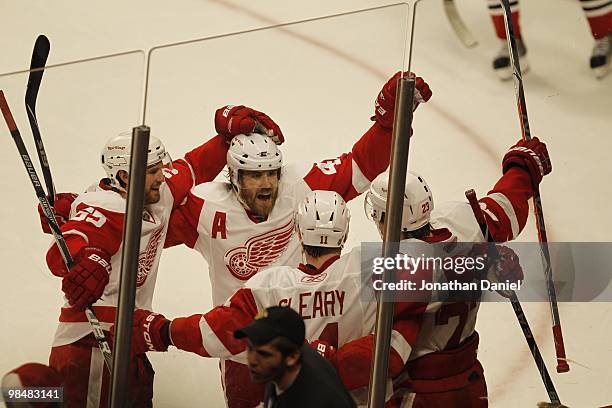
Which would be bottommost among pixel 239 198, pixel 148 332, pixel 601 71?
pixel 148 332

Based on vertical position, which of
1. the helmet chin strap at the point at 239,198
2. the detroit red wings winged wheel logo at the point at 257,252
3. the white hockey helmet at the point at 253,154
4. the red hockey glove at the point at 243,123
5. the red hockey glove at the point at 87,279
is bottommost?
the red hockey glove at the point at 87,279

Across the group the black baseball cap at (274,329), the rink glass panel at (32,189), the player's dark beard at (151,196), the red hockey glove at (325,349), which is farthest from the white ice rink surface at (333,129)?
the black baseball cap at (274,329)

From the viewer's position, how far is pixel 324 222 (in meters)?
2.41

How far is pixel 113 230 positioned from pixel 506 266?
891 millimetres

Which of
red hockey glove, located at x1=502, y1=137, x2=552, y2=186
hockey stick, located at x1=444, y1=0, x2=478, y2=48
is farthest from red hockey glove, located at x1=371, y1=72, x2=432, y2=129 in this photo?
red hockey glove, located at x1=502, y1=137, x2=552, y2=186

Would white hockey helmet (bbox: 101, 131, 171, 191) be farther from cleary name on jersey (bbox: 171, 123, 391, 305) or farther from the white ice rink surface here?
cleary name on jersey (bbox: 171, 123, 391, 305)

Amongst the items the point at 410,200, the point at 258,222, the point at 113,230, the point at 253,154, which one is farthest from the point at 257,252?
the point at 410,200

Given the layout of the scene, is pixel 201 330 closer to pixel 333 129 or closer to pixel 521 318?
pixel 333 129

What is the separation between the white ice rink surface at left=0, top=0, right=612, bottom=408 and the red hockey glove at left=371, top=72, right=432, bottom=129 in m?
0.03

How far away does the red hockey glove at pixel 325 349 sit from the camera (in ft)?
7.52

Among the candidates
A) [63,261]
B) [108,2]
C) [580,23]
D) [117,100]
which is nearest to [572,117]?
[580,23]

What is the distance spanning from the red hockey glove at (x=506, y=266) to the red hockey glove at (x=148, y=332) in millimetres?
728

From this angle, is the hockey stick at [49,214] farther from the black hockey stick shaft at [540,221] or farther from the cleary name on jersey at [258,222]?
the black hockey stick shaft at [540,221]

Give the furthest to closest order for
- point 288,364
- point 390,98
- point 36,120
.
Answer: point 36,120, point 390,98, point 288,364
